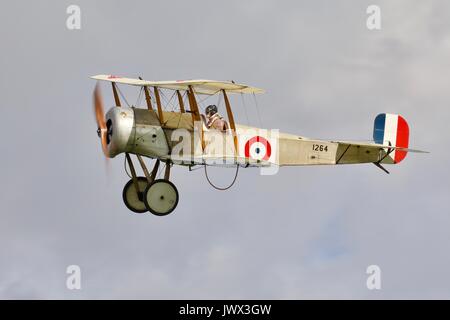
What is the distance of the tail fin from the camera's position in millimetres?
27812

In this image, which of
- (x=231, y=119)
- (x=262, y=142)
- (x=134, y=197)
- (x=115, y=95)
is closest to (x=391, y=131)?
(x=262, y=142)

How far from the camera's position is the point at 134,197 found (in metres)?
25.0

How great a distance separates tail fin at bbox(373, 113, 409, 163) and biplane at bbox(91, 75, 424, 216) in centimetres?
234

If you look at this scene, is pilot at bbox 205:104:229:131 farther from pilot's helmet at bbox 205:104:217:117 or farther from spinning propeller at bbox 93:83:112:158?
spinning propeller at bbox 93:83:112:158

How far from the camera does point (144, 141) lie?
23.9 metres

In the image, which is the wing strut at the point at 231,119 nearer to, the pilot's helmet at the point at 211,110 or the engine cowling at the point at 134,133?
the pilot's helmet at the point at 211,110

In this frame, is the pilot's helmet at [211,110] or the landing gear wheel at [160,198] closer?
the landing gear wheel at [160,198]

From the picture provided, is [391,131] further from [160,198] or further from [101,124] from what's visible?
[101,124]

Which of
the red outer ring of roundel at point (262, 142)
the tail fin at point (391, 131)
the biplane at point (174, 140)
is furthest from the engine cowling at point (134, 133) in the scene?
the tail fin at point (391, 131)

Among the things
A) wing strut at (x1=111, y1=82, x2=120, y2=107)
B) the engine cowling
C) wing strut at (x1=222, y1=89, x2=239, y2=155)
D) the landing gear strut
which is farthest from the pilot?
wing strut at (x1=111, y1=82, x2=120, y2=107)

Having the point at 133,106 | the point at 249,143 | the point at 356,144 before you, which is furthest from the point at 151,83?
the point at 356,144

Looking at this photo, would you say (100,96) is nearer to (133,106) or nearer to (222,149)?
(133,106)

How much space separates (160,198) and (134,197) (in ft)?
4.62

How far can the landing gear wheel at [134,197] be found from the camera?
25000 millimetres
